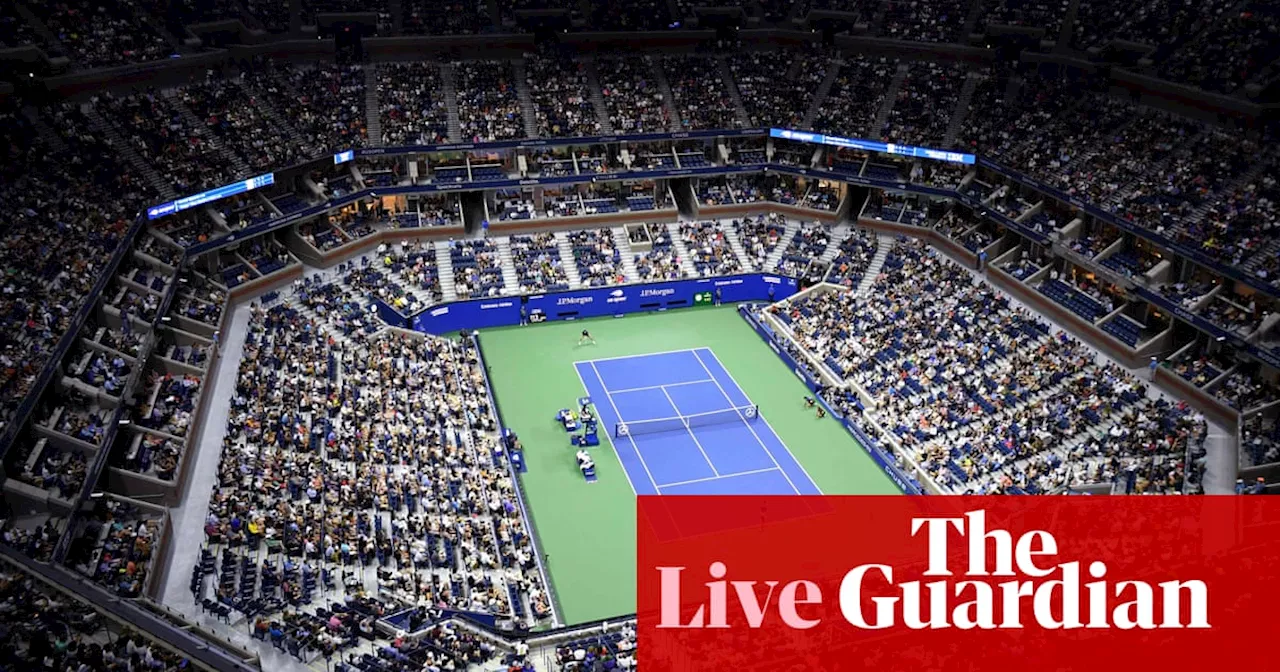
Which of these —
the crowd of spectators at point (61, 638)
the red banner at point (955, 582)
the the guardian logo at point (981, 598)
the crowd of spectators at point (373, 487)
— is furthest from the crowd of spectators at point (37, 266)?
the the guardian logo at point (981, 598)

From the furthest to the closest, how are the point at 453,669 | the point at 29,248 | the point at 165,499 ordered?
the point at 29,248
the point at 165,499
the point at 453,669

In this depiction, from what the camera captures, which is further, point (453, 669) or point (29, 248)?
point (29, 248)

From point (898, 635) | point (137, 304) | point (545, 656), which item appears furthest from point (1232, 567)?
point (137, 304)

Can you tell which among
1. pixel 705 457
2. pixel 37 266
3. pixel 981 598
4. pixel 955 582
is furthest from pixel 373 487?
pixel 981 598

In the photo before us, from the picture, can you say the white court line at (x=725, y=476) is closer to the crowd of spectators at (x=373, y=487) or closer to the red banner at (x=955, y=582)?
the red banner at (x=955, y=582)

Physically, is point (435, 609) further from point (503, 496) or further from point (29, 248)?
point (29, 248)

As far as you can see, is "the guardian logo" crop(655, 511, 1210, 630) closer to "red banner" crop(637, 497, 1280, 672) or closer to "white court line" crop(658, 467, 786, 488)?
"red banner" crop(637, 497, 1280, 672)

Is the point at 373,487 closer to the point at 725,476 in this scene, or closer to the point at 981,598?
the point at 725,476
